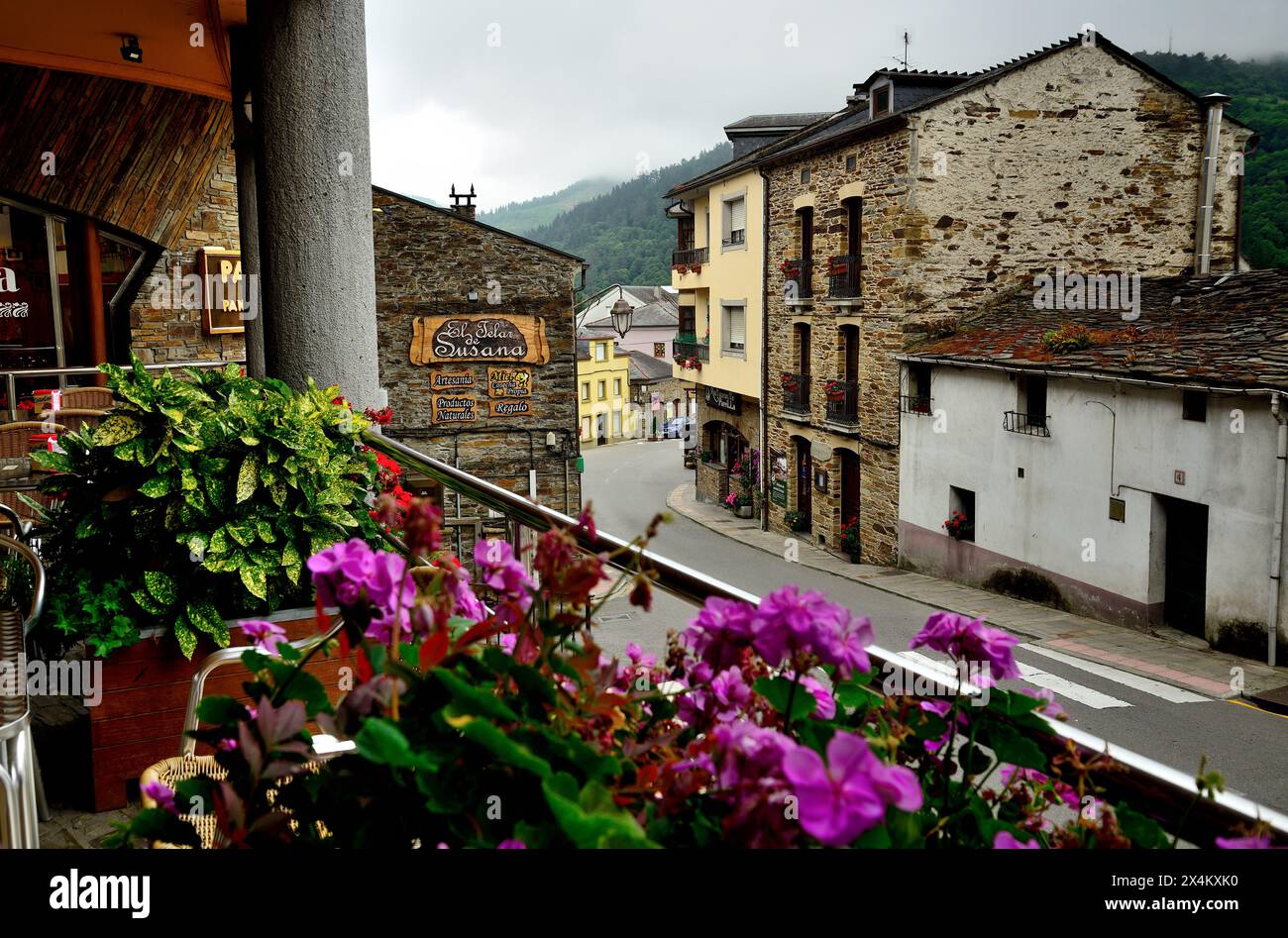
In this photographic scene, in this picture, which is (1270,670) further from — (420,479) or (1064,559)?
(420,479)

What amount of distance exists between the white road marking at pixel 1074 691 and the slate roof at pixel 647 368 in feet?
148

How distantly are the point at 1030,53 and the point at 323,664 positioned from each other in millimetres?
19403

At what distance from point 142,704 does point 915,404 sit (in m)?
17.4

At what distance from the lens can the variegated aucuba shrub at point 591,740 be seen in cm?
82

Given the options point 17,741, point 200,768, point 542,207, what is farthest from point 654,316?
point 542,207

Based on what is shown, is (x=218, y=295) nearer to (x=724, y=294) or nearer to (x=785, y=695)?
(x=785, y=695)

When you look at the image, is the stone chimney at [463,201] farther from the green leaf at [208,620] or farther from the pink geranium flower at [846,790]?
the pink geranium flower at [846,790]

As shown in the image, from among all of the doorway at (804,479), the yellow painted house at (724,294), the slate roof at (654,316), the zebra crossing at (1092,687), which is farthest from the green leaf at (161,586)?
the slate roof at (654,316)

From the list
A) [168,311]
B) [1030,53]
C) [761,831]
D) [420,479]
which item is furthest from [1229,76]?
[761,831]

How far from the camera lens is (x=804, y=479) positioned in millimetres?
24234

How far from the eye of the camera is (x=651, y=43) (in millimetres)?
113375

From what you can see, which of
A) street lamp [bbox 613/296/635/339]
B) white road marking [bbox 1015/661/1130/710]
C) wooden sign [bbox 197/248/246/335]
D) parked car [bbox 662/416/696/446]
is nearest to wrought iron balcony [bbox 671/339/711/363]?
street lamp [bbox 613/296/635/339]

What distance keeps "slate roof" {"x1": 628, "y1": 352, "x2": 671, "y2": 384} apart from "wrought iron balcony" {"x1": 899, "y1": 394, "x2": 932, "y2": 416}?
124ft

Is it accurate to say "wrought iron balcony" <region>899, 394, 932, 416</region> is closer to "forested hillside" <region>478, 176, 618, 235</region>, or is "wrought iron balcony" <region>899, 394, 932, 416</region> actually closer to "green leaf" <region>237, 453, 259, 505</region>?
"green leaf" <region>237, 453, 259, 505</region>
